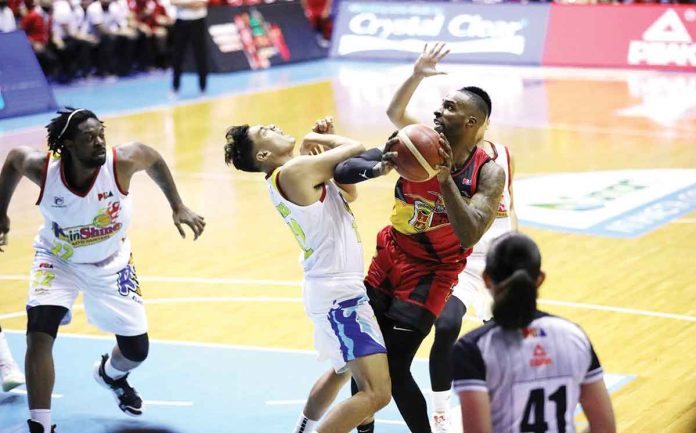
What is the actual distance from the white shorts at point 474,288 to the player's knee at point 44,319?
2249 mm

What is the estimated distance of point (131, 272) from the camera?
6.91 metres

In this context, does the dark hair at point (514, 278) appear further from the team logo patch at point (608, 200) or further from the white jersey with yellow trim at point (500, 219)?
the team logo patch at point (608, 200)

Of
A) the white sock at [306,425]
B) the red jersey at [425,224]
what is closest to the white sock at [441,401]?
the white sock at [306,425]

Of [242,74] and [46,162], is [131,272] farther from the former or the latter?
[242,74]

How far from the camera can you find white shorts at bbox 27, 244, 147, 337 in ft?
21.9

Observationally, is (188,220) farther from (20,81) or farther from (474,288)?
(20,81)

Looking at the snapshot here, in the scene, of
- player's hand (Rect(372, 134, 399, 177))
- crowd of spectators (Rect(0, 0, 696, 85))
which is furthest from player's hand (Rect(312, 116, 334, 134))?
crowd of spectators (Rect(0, 0, 696, 85))

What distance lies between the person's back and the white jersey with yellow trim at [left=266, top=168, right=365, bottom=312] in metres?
1.94

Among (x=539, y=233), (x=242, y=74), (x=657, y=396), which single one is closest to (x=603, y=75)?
(x=242, y=74)

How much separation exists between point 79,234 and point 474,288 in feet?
7.55

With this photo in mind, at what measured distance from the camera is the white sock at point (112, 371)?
7012mm

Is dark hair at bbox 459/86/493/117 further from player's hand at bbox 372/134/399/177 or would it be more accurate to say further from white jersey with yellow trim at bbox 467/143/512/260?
white jersey with yellow trim at bbox 467/143/512/260

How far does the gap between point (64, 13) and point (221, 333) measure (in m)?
14.6

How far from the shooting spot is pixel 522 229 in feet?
35.6
